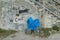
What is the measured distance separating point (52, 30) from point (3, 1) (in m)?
3.39

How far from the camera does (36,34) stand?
17.3 m

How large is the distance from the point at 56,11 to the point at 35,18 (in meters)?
1.49

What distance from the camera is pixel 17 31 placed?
18.1 m

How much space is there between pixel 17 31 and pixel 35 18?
1322 mm

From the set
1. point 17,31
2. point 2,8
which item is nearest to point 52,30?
point 17,31

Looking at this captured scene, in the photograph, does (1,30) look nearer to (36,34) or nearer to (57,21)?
(36,34)

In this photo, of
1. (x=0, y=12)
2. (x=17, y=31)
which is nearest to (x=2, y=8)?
(x=0, y=12)

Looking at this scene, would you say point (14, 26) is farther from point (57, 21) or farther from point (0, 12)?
point (57, 21)

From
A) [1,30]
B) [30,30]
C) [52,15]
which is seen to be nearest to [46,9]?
[52,15]

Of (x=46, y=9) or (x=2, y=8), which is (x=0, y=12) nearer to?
(x=2, y=8)

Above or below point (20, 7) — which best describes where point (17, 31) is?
below

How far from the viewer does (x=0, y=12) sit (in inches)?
723

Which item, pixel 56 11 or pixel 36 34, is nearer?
pixel 36 34

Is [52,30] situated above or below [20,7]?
below
